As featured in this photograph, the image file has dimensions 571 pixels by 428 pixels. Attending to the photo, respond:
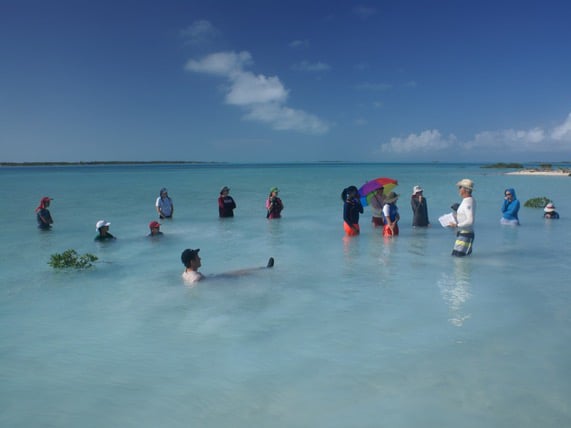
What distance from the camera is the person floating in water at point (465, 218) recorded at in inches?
348

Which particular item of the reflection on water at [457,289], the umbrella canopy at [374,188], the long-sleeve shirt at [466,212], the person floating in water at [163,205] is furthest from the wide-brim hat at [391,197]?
the person floating in water at [163,205]

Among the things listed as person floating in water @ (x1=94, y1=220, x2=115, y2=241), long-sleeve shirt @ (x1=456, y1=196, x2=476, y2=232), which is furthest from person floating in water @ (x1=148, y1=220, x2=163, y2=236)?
long-sleeve shirt @ (x1=456, y1=196, x2=476, y2=232)

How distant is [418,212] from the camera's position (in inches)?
570

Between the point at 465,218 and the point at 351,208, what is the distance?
431cm

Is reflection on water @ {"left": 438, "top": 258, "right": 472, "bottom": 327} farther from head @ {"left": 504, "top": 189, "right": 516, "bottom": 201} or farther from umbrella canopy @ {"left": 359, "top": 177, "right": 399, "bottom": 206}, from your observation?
head @ {"left": 504, "top": 189, "right": 516, "bottom": 201}

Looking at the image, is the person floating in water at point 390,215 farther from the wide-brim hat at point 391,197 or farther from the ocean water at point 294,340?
the ocean water at point 294,340

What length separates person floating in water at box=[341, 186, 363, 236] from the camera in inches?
489

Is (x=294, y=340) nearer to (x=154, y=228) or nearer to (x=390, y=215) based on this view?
(x=390, y=215)

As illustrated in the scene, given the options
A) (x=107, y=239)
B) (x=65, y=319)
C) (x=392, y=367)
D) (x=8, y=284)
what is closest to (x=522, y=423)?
(x=392, y=367)

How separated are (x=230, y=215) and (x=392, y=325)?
12.5m

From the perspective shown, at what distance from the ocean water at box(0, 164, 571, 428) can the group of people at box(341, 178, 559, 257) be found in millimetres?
764

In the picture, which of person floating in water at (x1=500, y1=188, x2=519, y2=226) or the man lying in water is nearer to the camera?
the man lying in water

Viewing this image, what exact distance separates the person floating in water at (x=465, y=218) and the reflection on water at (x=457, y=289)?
318 millimetres

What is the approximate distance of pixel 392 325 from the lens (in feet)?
20.8
